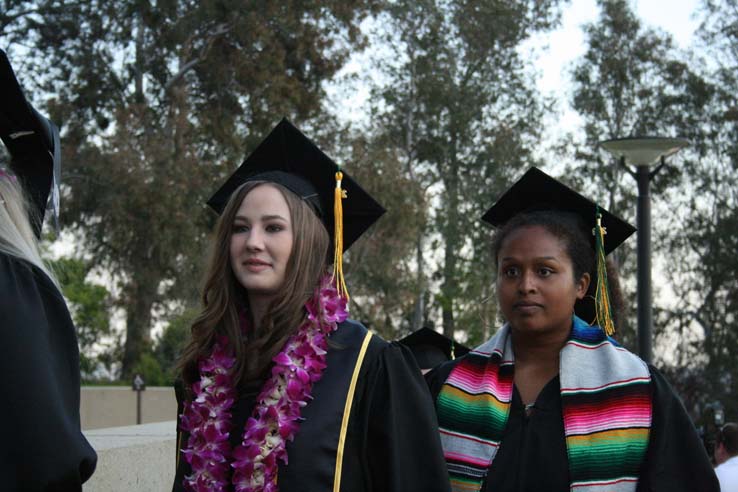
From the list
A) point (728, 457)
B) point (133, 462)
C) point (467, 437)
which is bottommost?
point (728, 457)

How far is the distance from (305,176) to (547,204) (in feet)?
3.23

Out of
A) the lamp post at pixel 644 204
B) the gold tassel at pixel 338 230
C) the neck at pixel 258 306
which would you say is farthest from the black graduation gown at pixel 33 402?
the lamp post at pixel 644 204

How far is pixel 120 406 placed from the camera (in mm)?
18859

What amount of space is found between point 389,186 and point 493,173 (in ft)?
20.0

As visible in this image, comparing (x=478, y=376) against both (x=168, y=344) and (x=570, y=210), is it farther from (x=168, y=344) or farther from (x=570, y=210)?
(x=168, y=344)

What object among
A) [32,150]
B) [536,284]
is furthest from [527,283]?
[32,150]

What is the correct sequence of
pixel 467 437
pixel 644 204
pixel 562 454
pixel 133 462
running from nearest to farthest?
pixel 562 454 → pixel 467 437 → pixel 133 462 → pixel 644 204

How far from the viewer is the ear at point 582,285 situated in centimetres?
376

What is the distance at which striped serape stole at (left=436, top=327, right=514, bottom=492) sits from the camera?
3.46 meters

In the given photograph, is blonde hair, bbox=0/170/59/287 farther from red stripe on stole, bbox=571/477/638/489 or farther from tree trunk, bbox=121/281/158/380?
tree trunk, bbox=121/281/158/380

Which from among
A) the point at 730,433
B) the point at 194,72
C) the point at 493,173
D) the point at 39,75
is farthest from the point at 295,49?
the point at 730,433

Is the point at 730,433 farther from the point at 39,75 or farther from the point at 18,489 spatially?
the point at 39,75

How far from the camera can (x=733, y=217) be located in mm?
29953

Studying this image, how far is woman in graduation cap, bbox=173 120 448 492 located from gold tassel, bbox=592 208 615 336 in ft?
3.02
